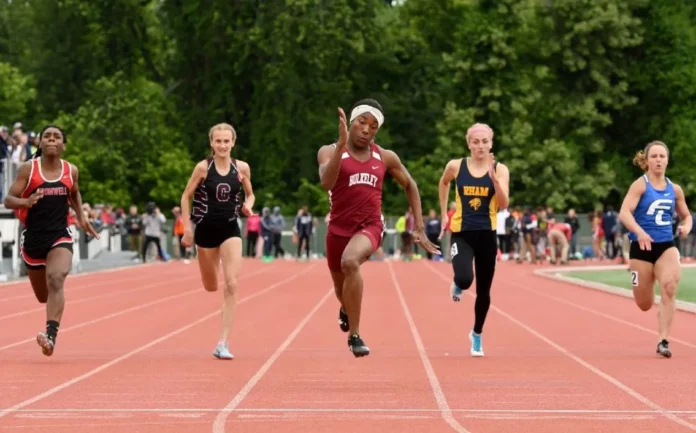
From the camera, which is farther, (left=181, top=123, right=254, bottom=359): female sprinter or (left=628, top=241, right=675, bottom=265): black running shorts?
(left=628, top=241, right=675, bottom=265): black running shorts

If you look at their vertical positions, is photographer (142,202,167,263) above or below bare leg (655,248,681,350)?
above

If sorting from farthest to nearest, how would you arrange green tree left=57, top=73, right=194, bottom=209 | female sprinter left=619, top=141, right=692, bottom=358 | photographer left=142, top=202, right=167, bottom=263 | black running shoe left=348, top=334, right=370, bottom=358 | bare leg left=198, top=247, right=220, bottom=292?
green tree left=57, top=73, right=194, bottom=209, photographer left=142, top=202, right=167, bottom=263, female sprinter left=619, top=141, right=692, bottom=358, bare leg left=198, top=247, right=220, bottom=292, black running shoe left=348, top=334, right=370, bottom=358

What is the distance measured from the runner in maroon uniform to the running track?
0.63 metres

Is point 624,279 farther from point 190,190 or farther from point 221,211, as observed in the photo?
point 190,190

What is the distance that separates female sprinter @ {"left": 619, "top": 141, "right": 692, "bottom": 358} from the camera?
1477 centimetres

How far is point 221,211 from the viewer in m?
14.3

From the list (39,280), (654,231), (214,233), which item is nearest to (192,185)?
(214,233)

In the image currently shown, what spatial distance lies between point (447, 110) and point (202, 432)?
200ft

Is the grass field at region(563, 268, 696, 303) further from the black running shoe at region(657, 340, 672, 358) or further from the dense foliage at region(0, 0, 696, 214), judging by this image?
the dense foliage at region(0, 0, 696, 214)

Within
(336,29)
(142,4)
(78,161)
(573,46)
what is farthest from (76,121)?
(573,46)

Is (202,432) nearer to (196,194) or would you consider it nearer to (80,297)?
(196,194)

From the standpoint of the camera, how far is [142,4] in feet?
243

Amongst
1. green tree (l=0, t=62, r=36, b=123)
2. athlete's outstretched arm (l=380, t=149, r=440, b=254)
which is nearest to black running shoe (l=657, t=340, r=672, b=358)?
athlete's outstretched arm (l=380, t=149, r=440, b=254)

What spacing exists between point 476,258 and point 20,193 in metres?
3.93
